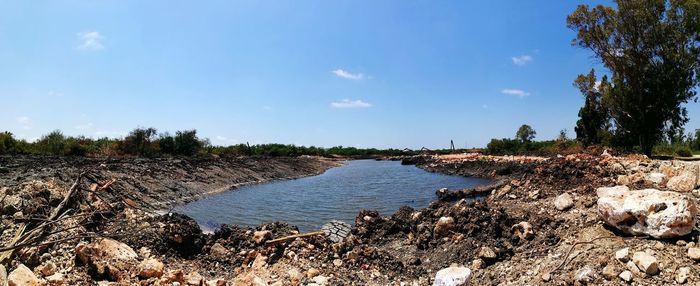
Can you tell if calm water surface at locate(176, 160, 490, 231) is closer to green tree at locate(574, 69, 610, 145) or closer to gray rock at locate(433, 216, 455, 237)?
gray rock at locate(433, 216, 455, 237)

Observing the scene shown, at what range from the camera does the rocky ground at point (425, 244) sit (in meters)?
5.45

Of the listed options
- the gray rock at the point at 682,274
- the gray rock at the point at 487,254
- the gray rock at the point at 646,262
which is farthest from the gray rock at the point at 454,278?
the gray rock at the point at 682,274

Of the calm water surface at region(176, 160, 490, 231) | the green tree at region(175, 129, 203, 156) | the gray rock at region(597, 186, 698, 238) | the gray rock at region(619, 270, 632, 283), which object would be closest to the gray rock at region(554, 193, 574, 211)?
the gray rock at region(597, 186, 698, 238)

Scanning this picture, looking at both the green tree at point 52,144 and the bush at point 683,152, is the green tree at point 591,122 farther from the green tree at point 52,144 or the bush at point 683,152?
the green tree at point 52,144

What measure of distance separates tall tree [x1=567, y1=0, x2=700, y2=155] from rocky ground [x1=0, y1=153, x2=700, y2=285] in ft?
36.0

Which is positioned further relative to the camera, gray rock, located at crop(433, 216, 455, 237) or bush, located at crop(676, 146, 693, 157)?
bush, located at crop(676, 146, 693, 157)

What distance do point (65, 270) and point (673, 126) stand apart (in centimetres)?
2373

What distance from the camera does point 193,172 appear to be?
2241 cm

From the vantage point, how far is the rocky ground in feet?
17.9

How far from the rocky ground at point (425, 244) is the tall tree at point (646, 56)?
10977mm

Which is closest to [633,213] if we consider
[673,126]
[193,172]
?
[673,126]

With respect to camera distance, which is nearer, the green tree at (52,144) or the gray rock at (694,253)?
the gray rock at (694,253)

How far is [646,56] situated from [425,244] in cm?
1693

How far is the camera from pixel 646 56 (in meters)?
18.8
